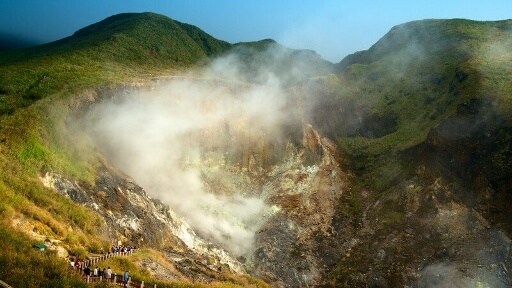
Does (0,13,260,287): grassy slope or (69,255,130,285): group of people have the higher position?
(0,13,260,287): grassy slope

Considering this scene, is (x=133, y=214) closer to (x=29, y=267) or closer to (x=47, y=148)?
(x=47, y=148)

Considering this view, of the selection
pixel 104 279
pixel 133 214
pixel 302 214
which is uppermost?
pixel 104 279

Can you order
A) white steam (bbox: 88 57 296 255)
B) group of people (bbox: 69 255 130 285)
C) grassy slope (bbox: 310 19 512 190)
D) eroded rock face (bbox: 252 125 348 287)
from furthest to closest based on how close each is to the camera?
grassy slope (bbox: 310 19 512 190), white steam (bbox: 88 57 296 255), eroded rock face (bbox: 252 125 348 287), group of people (bbox: 69 255 130 285)

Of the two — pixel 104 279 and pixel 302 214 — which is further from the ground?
pixel 104 279

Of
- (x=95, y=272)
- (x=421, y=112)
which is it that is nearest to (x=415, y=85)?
(x=421, y=112)

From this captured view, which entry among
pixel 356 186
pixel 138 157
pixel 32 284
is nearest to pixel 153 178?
pixel 138 157

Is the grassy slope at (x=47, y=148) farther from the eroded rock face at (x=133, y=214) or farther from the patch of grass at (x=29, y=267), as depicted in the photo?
the eroded rock face at (x=133, y=214)

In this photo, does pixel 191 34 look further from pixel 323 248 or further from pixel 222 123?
pixel 323 248

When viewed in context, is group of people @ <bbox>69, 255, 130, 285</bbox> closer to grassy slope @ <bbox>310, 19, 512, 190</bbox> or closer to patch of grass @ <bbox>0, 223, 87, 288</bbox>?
patch of grass @ <bbox>0, 223, 87, 288</bbox>

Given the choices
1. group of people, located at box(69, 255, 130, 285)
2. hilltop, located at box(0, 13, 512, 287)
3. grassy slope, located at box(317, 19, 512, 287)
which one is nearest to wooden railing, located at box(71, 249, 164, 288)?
group of people, located at box(69, 255, 130, 285)
